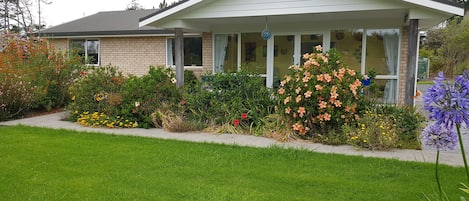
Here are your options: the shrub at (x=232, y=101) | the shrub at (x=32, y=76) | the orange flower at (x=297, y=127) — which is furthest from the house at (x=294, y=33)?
the shrub at (x=32, y=76)

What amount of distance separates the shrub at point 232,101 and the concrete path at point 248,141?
0.68 m

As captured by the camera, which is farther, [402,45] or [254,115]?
[402,45]

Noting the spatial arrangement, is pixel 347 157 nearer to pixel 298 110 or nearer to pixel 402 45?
pixel 298 110

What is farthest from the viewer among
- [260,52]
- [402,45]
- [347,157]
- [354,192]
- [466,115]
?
[260,52]

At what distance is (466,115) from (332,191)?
2.24 meters

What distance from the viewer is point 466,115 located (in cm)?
246

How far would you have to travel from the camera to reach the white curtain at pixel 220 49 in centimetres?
1243

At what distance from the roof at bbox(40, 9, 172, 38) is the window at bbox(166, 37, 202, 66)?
855 millimetres

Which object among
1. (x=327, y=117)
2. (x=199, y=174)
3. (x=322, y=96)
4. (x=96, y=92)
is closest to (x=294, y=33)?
(x=322, y=96)

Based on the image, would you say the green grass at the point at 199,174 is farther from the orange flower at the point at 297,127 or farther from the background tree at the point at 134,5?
the background tree at the point at 134,5

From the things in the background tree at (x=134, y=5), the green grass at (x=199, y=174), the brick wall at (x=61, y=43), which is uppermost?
the background tree at (x=134, y=5)

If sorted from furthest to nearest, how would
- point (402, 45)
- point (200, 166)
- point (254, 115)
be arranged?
A: point (402, 45) → point (254, 115) → point (200, 166)

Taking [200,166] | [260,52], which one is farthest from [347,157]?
[260,52]

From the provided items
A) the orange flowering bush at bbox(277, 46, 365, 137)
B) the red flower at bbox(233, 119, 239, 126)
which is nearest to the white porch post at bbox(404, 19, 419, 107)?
the orange flowering bush at bbox(277, 46, 365, 137)
